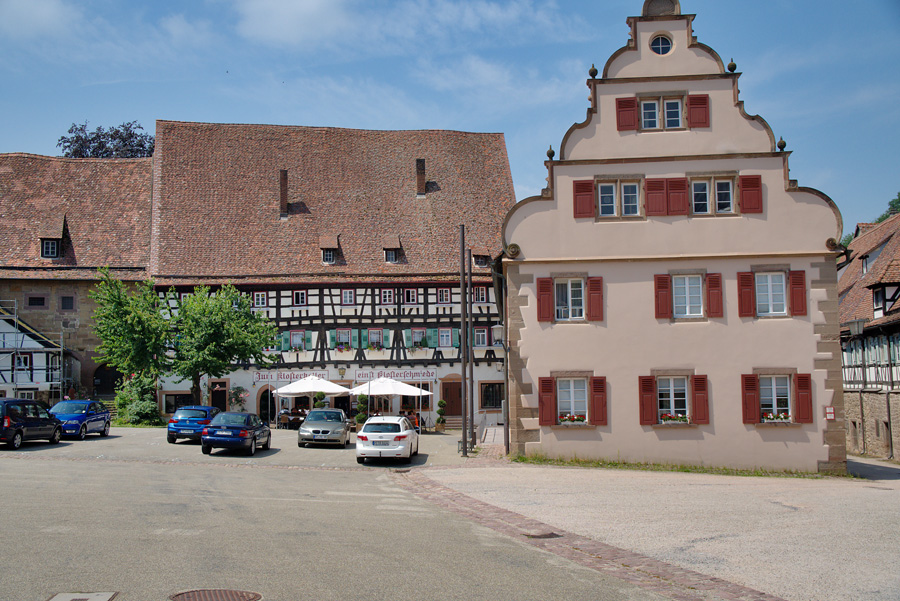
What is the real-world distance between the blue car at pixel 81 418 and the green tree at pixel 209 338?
5.84 meters

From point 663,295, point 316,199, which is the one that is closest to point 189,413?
point 663,295

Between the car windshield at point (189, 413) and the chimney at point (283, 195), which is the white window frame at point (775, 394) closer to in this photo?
the car windshield at point (189, 413)

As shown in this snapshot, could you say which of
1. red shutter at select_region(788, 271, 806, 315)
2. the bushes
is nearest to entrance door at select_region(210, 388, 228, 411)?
the bushes

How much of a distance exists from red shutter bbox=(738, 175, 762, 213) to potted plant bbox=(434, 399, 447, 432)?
66.7 feet

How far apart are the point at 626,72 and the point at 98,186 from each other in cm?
3361

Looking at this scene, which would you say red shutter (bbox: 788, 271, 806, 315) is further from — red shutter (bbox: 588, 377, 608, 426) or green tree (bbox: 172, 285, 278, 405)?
green tree (bbox: 172, 285, 278, 405)

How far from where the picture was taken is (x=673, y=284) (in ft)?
81.0

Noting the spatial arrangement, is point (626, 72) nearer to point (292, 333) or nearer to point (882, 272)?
point (882, 272)

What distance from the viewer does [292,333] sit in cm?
4238

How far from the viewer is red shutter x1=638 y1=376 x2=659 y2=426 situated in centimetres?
2400

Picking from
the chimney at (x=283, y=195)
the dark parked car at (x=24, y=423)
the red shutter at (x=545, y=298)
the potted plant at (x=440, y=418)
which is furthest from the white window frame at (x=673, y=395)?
the chimney at (x=283, y=195)

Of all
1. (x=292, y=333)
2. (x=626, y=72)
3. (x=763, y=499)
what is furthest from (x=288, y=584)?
(x=292, y=333)

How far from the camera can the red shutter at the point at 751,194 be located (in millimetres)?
24594

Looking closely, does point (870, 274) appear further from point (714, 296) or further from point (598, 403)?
point (598, 403)
